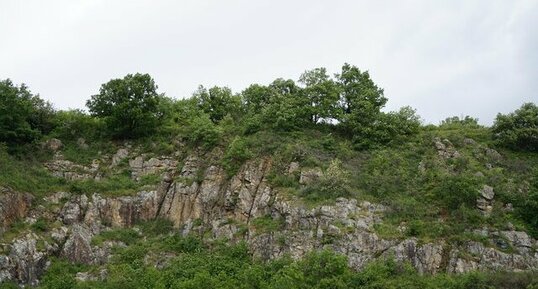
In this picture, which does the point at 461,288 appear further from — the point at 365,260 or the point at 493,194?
the point at 493,194

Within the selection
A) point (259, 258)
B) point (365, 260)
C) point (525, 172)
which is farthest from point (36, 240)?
point (525, 172)

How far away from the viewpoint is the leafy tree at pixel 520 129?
4350 centimetres

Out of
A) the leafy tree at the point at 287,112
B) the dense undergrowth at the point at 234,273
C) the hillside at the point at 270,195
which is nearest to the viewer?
the dense undergrowth at the point at 234,273

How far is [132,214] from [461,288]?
2191 cm

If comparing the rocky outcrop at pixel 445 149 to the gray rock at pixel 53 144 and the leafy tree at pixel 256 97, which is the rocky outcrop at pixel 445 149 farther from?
the gray rock at pixel 53 144

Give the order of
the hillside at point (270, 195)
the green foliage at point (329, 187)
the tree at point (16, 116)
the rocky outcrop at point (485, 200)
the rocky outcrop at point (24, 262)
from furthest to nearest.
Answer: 1. the tree at point (16, 116)
2. the green foliage at point (329, 187)
3. the rocky outcrop at point (485, 200)
4. the hillside at point (270, 195)
5. the rocky outcrop at point (24, 262)

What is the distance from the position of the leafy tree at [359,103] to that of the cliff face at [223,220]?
6.99 m

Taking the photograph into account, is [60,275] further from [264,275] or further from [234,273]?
[264,275]

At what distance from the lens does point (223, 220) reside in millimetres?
39312

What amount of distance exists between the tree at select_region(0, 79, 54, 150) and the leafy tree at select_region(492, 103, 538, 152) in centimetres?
3438

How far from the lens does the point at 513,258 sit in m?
33.5

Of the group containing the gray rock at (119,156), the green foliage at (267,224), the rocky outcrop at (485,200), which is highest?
the gray rock at (119,156)

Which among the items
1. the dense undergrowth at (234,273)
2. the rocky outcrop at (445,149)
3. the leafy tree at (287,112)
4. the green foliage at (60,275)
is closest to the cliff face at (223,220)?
the green foliage at (60,275)

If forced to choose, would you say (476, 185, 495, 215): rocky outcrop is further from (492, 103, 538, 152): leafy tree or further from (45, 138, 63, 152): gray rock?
(45, 138, 63, 152): gray rock
